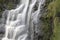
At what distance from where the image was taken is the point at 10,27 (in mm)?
5875

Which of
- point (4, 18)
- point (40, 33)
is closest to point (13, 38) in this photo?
point (4, 18)

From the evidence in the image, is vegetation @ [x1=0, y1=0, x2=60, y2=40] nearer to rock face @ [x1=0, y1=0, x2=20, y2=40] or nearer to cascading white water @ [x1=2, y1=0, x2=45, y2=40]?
rock face @ [x1=0, y1=0, x2=20, y2=40]

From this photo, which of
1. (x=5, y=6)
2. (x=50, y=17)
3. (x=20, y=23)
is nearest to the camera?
(x=50, y=17)

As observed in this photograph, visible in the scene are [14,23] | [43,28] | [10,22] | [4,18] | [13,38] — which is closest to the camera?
[43,28]

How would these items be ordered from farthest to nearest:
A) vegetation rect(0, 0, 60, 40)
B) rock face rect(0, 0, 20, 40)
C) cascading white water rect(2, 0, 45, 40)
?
rock face rect(0, 0, 20, 40), cascading white water rect(2, 0, 45, 40), vegetation rect(0, 0, 60, 40)

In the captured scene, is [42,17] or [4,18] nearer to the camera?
[42,17]

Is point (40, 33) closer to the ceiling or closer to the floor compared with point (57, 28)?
closer to the floor

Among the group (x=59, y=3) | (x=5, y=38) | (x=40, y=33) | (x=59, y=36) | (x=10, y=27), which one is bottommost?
(x=5, y=38)

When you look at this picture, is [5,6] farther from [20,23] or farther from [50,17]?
[50,17]

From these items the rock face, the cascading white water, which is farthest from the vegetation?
the cascading white water

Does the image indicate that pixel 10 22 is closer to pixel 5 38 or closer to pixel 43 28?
pixel 5 38

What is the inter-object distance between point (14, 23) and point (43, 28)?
2.87 m

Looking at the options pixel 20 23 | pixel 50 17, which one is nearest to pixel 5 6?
pixel 20 23

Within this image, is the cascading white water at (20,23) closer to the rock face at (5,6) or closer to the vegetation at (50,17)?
the rock face at (5,6)
